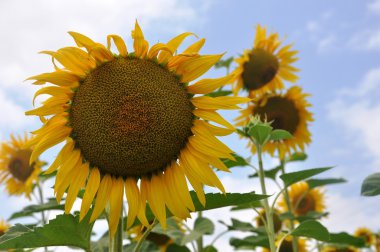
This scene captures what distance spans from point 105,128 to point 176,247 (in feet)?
8.01

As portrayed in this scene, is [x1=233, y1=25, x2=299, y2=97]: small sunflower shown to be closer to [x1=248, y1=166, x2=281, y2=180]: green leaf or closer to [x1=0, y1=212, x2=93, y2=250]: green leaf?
[x1=248, y1=166, x2=281, y2=180]: green leaf

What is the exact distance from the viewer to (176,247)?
4.60 meters

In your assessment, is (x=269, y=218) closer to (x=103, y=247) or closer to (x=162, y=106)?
(x=103, y=247)

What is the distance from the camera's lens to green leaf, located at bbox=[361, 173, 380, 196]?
10.1ft

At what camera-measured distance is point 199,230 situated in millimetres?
4734

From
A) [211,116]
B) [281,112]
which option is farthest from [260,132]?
[281,112]

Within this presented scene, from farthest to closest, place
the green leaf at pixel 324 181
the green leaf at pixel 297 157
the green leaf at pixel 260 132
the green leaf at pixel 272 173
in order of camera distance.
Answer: the green leaf at pixel 297 157 < the green leaf at pixel 272 173 < the green leaf at pixel 324 181 < the green leaf at pixel 260 132

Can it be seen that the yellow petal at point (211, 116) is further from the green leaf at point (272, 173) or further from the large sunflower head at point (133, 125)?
the green leaf at point (272, 173)

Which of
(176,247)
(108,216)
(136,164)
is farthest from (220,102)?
(176,247)

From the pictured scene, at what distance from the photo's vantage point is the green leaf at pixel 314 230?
3295 millimetres

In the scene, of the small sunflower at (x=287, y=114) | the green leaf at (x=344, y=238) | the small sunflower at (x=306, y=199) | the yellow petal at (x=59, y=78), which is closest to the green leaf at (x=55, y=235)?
the yellow petal at (x=59, y=78)

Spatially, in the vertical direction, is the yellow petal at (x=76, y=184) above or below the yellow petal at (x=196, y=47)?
below

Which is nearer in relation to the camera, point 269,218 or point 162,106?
point 162,106

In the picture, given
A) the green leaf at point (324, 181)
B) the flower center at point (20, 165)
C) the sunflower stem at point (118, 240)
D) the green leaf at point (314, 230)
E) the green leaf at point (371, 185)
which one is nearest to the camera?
the sunflower stem at point (118, 240)
